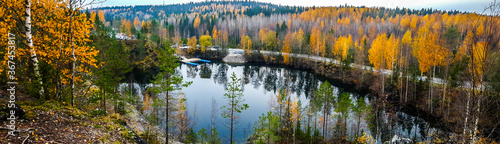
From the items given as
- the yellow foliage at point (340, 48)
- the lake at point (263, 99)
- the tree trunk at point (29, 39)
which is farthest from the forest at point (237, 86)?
the lake at point (263, 99)

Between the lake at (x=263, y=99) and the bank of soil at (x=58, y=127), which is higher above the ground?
the bank of soil at (x=58, y=127)

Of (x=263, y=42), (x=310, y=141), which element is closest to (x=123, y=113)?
(x=310, y=141)

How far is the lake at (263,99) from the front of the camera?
81.7 feet

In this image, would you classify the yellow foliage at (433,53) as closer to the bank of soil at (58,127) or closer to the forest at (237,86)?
the forest at (237,86)

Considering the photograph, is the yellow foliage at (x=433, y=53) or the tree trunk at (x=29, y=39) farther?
the yellow foliage at (x=433, y=53)

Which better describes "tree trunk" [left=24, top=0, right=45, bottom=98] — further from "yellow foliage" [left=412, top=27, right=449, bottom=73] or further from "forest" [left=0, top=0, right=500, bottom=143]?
"yellow foliage" [left=412, top=27, right=449, bottom=73]

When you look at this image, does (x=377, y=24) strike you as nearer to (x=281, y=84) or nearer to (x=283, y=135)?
(x=281, y=84)

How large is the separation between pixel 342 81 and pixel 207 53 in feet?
169

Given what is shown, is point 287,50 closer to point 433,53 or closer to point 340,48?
point 340,48

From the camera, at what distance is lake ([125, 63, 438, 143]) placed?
980 inches

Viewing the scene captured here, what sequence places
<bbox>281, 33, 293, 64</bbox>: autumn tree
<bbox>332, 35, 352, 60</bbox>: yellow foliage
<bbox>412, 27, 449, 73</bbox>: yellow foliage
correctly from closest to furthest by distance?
<bbox>412, 27, 449, 73</bbox>: yellow foliage → <bbox>332, 35, 352, 60</bbox>: yellow foliage → <bbox>281, 33, 293, 64</bbox>: autumn tree

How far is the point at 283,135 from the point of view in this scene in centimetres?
2419

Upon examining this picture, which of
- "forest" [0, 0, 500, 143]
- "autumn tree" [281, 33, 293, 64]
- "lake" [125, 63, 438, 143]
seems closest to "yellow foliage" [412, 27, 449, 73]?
"forest" [0, 0, 500, 143]

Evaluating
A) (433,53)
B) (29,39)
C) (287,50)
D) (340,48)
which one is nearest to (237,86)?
(29,39)
